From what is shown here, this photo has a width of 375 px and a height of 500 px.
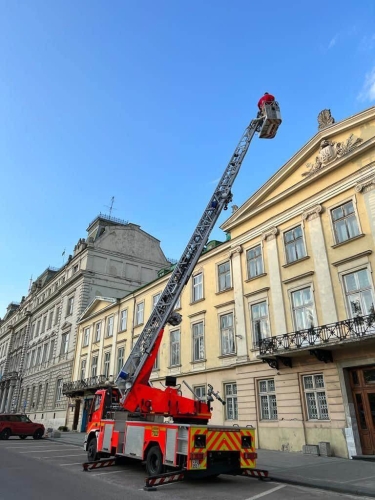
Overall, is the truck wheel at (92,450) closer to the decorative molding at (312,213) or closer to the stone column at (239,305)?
the stone column at (239,305)

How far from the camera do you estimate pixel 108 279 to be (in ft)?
141

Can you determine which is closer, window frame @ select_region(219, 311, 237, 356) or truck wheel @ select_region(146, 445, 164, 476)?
truck wheel @ select_region(146, 445, 164, 476)

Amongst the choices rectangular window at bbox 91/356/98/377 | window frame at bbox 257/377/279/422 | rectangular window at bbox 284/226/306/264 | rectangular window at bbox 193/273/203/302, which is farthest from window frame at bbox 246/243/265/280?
rectangular window at bbox 91/356/98/377

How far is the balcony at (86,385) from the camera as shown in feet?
100

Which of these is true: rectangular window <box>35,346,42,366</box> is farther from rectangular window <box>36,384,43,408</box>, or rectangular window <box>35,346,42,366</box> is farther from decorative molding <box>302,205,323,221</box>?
decorative molding <box>302,205,323,221</box>

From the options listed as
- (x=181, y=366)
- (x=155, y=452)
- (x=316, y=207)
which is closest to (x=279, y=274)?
(x=316, y=207)

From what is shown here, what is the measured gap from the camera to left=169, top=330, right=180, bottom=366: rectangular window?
24916 millimetres

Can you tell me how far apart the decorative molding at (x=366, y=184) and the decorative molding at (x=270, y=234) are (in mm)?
4649

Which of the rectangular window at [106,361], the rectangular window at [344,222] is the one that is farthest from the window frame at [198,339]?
the rectangular window at [106,361]

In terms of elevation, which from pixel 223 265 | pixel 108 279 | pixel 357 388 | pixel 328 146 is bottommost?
pixel 357 388

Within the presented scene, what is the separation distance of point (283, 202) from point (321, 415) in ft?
34.3

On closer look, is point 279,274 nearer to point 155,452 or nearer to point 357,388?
point 357,388

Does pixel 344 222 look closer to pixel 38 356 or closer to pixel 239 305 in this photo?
pixel 239 305

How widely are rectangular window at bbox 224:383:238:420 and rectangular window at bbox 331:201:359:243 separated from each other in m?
9.69
